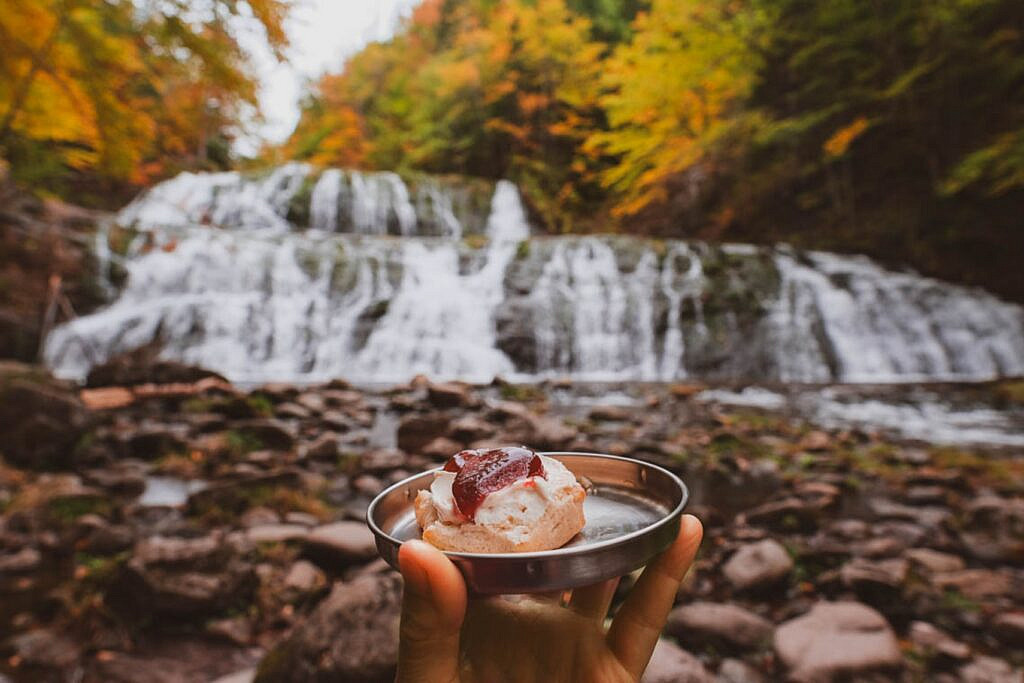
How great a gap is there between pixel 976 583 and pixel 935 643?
2.48ft

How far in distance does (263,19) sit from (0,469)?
16.9 ft

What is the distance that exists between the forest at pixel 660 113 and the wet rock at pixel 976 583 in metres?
7.79

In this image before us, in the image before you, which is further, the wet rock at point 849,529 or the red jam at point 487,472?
the wet rock at point 849,529

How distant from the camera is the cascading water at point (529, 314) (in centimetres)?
1010

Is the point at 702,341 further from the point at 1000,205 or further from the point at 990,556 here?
the point at 990,556

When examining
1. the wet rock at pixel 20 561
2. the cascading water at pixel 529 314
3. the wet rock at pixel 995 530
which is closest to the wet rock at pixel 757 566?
the wet rock at pixel 995 530

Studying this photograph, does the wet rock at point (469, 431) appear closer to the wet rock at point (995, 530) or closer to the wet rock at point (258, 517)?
→ the wet rock at point (258, 517)

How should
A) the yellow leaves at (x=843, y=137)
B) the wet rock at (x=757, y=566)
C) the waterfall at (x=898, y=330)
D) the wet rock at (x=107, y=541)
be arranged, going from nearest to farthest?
the wet rock at (x=757, y=566), the wet rock at (x=107, y=541), the waterfall at (x=898, y=330), the yellow leaves at (x=843, y=137)

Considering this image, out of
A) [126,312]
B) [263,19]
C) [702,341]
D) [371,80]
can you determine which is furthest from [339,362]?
[371,80]

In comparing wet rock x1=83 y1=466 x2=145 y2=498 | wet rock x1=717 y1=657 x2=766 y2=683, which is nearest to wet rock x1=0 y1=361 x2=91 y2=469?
wet rock x1=83 y1=466 x2=145 y2=498

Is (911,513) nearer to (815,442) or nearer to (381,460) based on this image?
(815,442)

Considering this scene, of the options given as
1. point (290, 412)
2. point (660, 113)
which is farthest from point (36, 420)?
point (660, 113)

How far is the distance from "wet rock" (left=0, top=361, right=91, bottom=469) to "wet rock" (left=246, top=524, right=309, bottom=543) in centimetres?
263

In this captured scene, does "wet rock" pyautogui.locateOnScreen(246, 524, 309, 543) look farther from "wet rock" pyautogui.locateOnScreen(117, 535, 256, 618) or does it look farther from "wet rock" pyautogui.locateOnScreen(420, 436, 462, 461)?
"wet rock" pyautogui.locateOnScreen(420, 436, 462, 461)
